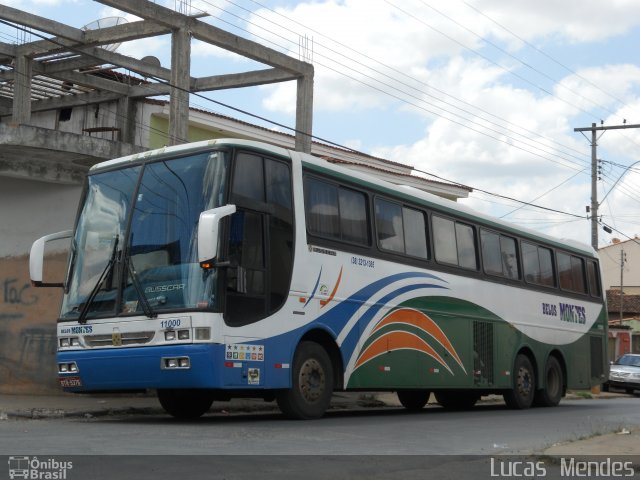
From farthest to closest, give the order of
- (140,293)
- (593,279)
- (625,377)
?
1. (625,377)
2. (593,279)
3. (140,293)

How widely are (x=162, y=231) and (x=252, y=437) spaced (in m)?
2.92

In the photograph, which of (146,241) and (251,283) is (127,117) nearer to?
(146,241)

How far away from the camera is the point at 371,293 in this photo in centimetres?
1381

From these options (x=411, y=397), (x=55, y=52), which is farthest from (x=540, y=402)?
(x=55, y=52)

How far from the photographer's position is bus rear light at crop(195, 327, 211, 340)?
35.5 ft

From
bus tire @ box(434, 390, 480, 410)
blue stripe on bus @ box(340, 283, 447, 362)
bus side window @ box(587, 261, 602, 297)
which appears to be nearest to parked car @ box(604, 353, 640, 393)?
bus side window @ box(587, 261, 602, 297)

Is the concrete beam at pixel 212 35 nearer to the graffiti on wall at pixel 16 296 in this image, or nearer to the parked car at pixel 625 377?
the graffiti on wall at pixel 16 296

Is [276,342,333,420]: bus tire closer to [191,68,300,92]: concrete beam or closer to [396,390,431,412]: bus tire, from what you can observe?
[396,390,431,412]: bus tire

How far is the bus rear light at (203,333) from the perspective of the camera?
35.5 feet

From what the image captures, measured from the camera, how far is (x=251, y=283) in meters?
11.4

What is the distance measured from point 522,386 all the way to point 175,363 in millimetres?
9514

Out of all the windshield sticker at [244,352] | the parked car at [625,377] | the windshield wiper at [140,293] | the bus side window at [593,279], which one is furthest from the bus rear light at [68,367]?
the parked car at [625,377]

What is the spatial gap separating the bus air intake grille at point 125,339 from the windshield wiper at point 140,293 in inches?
8.9

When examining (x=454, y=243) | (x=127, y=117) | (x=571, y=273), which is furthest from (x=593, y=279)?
(x=127, y=117)
